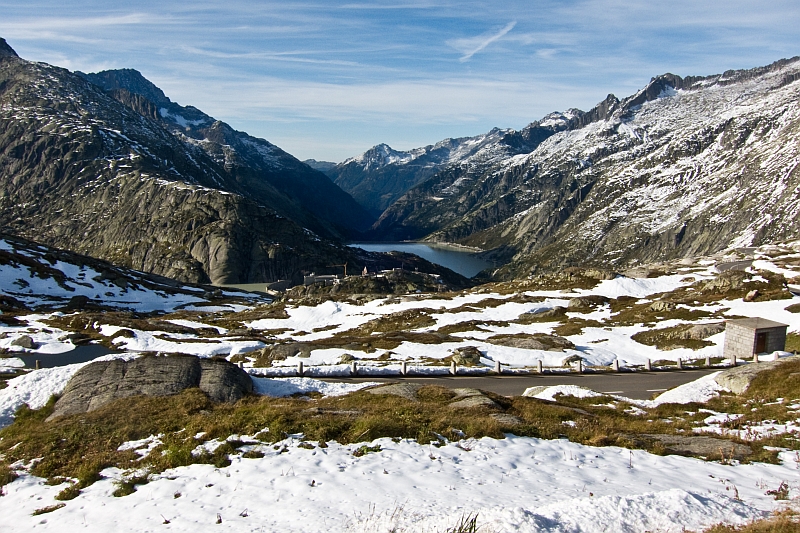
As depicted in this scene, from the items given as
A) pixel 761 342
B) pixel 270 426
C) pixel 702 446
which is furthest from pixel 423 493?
pixel 761 342

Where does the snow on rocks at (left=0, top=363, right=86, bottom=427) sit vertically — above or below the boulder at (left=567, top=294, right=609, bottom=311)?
above

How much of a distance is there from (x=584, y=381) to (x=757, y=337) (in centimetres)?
1563

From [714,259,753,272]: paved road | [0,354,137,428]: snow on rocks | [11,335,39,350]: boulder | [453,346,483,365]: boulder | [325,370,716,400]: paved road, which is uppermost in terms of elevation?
[714,259,753,272]: paved road

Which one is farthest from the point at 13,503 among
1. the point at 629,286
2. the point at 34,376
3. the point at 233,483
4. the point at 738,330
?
the point at 629,286

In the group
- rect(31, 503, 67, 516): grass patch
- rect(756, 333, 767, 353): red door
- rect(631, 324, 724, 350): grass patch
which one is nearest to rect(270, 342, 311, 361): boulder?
rect(31, 503, 67, 516): grass patch

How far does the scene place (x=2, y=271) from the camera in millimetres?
116188

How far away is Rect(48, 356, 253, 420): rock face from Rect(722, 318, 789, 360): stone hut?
37460 millimetres

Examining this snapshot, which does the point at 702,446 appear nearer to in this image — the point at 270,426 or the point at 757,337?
the point at 270,426

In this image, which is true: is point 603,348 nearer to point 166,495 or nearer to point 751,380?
point 751,380

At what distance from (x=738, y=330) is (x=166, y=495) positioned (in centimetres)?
4374

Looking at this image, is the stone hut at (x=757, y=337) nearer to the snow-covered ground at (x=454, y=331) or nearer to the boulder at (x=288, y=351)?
the snow-covered ground at (x=454, y=331)

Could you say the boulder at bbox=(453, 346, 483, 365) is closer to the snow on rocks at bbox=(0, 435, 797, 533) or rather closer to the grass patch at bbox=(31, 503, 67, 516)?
the snow on rocks at bbox=(0, 435, 797, 533)

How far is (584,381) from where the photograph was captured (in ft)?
119

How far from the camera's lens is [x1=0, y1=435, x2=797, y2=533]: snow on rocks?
12.3 meters
